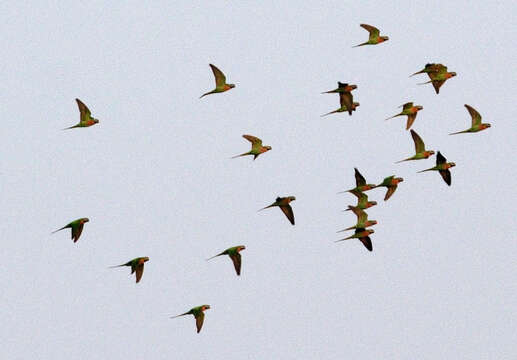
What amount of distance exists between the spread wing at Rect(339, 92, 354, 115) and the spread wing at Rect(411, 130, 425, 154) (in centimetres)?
376

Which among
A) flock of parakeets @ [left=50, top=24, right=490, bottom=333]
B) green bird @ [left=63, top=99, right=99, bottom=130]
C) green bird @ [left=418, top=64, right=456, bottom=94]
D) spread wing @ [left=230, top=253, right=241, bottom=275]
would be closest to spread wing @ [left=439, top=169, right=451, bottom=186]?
flock of parakeets @ [left=50, top=24, right=490, bottom=333]

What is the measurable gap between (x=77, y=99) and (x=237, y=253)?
41.9ft

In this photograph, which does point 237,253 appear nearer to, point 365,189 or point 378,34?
point 365,189

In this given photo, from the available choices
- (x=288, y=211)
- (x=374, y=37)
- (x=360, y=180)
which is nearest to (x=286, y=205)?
(x=288, y=211)

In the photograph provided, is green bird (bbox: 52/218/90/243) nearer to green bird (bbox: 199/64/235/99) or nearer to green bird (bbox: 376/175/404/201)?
green bird (bbox: 199/64/235/99)

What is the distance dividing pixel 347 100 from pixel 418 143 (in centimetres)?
461

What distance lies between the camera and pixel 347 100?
85.7 meters

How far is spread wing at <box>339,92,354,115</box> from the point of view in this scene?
281 ft

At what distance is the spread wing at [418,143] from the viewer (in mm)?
85188

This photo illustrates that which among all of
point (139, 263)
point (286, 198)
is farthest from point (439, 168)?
point (139, 263)

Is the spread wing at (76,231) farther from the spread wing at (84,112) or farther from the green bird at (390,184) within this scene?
the green bird at (390,184)

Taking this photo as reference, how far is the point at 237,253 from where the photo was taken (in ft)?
282

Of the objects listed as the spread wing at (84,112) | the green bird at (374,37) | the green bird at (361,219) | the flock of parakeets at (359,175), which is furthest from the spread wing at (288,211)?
the spread wing at (84,112)

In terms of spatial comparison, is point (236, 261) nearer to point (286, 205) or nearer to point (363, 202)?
point (286, 205)
